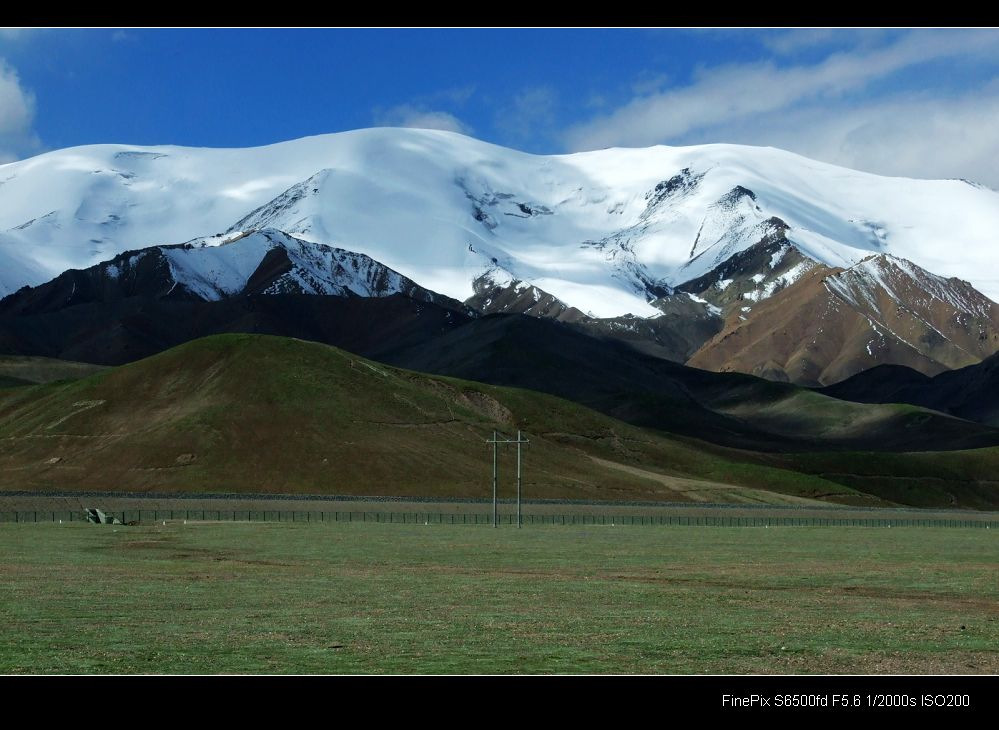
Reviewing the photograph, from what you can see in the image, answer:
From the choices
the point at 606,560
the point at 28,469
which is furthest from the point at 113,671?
the point at 28,469

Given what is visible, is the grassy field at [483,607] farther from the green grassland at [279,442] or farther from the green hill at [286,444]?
the green hill at [286,444]

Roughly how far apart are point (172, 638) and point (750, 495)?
482 feet

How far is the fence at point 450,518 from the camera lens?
108375 mm

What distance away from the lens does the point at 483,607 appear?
39.7 m

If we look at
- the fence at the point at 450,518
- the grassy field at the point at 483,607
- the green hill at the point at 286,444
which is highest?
the green hill at the point at 286,444

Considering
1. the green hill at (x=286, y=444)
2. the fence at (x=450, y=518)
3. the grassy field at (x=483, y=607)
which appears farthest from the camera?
the green hill at (x=286, y=444)

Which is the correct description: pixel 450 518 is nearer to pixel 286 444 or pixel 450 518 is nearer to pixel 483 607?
pixel 286 444

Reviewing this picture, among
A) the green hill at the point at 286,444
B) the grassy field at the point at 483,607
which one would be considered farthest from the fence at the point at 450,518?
the green hill at the point at 286,444

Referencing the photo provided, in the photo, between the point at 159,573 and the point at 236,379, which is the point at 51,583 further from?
the point at 236,379

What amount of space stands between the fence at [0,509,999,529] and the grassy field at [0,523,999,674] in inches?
1144

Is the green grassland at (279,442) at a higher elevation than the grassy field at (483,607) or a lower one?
higher

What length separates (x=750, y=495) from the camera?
17100cm

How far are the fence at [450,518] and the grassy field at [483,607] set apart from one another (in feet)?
95.3
